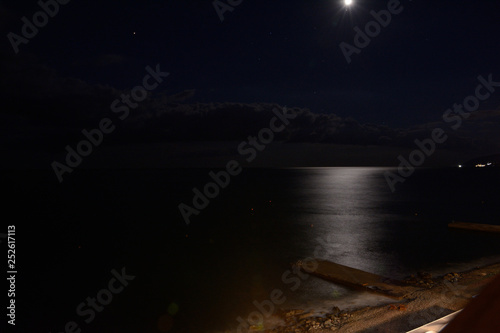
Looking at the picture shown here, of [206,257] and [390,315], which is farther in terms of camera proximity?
[206,257]

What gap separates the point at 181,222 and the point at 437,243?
27120 millimetres

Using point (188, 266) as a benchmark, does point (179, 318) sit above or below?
below

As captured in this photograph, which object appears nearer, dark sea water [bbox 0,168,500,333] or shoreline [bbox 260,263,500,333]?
shoreline [bbox 260,263,500,333]

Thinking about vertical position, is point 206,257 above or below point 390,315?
above

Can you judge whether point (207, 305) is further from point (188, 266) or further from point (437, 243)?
point (437, 243)

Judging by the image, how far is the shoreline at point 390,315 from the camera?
37.0 feet

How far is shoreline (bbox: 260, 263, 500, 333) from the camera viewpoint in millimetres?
11281

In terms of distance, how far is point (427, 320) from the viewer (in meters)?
Answer: 11.1

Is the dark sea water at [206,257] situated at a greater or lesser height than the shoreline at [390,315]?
greater

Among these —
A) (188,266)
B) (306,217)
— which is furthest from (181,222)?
(188,266)

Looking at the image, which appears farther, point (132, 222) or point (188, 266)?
point (132, 222)

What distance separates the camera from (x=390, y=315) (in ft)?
39.3

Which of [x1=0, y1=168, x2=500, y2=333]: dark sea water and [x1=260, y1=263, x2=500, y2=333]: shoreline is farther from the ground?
[x1=0, y1=168, x2=500, y2=333]: dark sea water

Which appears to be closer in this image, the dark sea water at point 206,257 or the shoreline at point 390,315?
the shoreline at point 390,315
